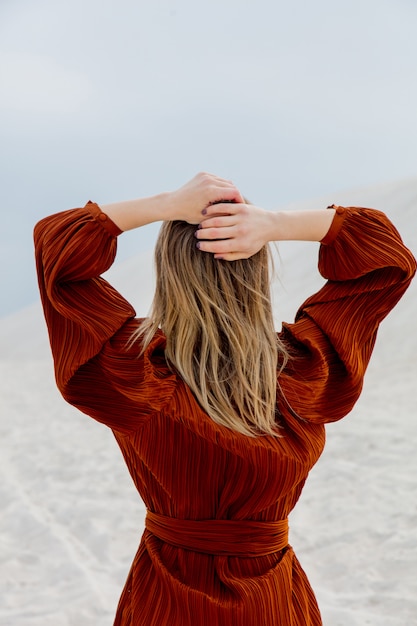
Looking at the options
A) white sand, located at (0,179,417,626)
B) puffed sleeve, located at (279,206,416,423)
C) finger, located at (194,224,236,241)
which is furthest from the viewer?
white sand, located at (0,179,417,626)

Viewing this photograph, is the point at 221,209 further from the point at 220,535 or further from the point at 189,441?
the point at 220,535

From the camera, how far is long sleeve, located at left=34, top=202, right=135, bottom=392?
1.51 meters

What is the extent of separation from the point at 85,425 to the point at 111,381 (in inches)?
305

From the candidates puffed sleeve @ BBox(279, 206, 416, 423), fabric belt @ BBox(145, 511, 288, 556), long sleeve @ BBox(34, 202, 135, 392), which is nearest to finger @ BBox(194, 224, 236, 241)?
long sleeve @ BBox(34, 202, 135, 392)

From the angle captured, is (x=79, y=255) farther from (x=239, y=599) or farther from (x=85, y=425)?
(x=85, y=425)

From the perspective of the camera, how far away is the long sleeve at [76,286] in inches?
59.6

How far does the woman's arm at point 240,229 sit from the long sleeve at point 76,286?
0.20m

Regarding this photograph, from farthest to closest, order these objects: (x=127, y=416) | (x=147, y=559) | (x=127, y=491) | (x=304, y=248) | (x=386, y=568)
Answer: (x=304, y=248) → (x=127, y=491) → (x=386, y=568) → (x=147, y=559) → (x=127, y=416)

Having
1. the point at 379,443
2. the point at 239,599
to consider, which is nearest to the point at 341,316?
the point at 239,599

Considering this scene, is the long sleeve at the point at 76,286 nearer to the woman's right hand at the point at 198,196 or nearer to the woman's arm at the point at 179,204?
the woman's arm at the point at 179,204

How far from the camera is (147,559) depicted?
1632mm

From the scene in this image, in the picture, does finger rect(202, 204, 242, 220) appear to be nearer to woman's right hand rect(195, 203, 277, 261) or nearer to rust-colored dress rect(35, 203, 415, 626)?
woman's right hand rect(195, 203, 277, 261)

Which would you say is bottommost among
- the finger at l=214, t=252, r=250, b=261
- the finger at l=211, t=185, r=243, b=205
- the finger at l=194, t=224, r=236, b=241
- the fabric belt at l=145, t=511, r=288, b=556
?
the fabric belt at l=145, t=511, r=288, b=556

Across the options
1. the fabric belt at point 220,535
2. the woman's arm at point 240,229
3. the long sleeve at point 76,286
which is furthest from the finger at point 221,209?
the fabric belt at point 220,535
